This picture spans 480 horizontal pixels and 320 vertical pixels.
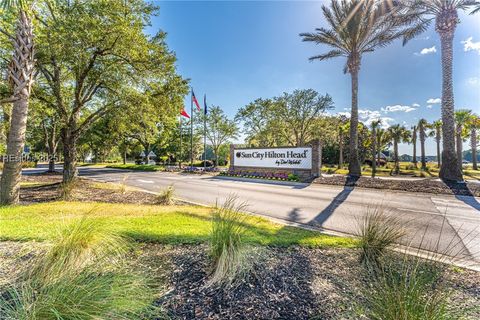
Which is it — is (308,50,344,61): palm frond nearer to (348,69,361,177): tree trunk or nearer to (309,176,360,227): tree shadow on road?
(348,69,361,177): tree trunk

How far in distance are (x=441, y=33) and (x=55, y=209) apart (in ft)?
64.3

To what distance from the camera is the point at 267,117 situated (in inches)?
1500

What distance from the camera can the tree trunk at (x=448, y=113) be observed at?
516 inches

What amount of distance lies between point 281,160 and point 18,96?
16.3 metres

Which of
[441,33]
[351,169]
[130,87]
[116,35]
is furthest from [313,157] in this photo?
[116,35]

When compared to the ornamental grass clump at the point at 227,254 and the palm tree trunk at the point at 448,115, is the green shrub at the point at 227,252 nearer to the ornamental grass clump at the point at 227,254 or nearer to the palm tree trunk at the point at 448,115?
the ornamental grass clump at the point at 227,254

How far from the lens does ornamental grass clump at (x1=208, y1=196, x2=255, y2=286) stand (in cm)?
274

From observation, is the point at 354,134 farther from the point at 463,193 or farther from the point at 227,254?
the point at 227,254

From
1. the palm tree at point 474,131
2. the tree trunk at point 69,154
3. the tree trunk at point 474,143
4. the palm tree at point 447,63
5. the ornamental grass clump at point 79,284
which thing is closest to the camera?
the ornamental grass clump at point 79,284

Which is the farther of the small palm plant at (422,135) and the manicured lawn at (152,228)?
the small palm plant at (422,135)

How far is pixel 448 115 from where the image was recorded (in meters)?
13.4

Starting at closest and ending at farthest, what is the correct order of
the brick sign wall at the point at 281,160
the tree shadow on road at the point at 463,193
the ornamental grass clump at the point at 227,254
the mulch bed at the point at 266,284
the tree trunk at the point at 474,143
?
1. the mulch bed at the point at 266,284
2. the ornamental grass clump at the point at 227,254
3. the tree shadow on road at the point at 463,193
4. the brick sign wall at the point at 281,160
5. the tree trunk at the point at 474,143

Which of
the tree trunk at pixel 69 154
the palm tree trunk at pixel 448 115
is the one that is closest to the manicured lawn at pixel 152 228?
the tree trunk at pixel 69 154

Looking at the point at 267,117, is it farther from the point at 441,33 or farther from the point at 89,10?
the point at 89,10
